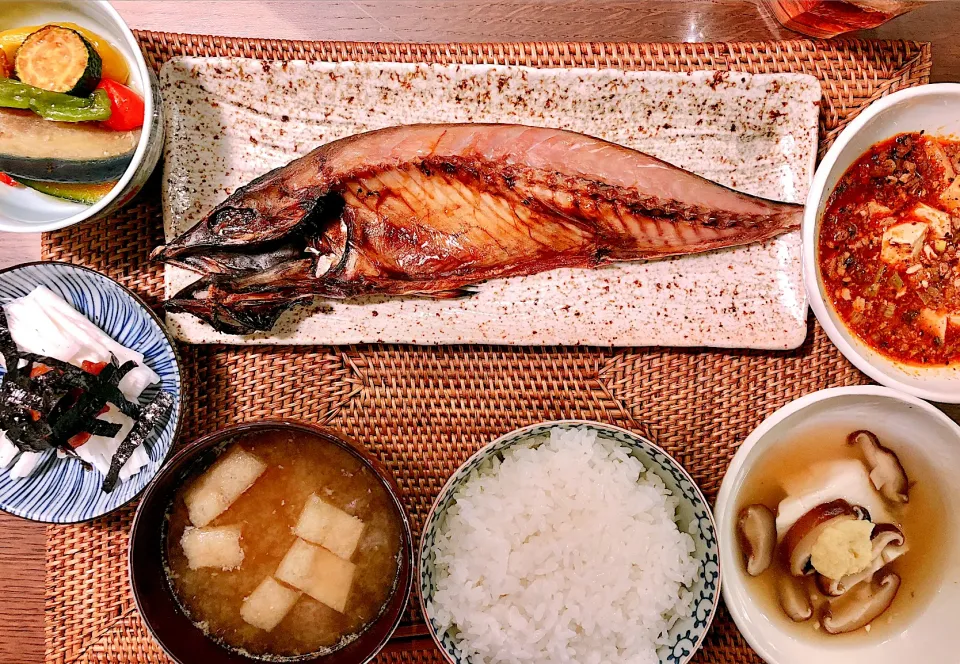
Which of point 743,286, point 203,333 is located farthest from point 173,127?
point 743,286

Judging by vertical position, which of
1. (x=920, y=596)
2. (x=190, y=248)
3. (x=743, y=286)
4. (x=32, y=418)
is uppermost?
(x=190, y=248)

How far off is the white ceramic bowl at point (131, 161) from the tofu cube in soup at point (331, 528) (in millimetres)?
1064

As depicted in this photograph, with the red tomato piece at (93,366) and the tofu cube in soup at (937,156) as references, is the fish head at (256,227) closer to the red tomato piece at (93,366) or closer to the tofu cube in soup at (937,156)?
the red tomato piece at (93,366)

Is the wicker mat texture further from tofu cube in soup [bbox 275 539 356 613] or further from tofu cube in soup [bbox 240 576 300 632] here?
tofu cube in soup [bbox 240 576 300 632]

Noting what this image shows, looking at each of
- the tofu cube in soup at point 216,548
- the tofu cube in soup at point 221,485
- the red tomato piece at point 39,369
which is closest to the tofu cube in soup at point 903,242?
the tofu cube in soup at point 221,485

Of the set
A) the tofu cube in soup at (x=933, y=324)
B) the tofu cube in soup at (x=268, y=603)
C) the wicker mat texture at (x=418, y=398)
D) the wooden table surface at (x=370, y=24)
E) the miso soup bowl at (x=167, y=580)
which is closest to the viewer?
the miso soup bowl at (x=167, y=580)

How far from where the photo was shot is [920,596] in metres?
2.00

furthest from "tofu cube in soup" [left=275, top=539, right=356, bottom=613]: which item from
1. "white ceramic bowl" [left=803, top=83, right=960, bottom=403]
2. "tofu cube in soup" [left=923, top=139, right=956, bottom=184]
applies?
"tofu cube in soup" [left=923, top=139, right=956, bottom=184]

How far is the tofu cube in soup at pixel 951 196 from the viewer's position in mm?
1946

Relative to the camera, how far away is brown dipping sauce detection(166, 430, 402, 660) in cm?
186

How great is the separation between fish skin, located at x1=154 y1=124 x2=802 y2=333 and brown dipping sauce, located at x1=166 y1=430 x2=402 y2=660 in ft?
1.46

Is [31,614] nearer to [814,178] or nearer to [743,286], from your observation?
[743,286]

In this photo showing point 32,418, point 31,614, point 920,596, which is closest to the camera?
point 32,418

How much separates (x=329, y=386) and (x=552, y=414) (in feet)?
2.42
